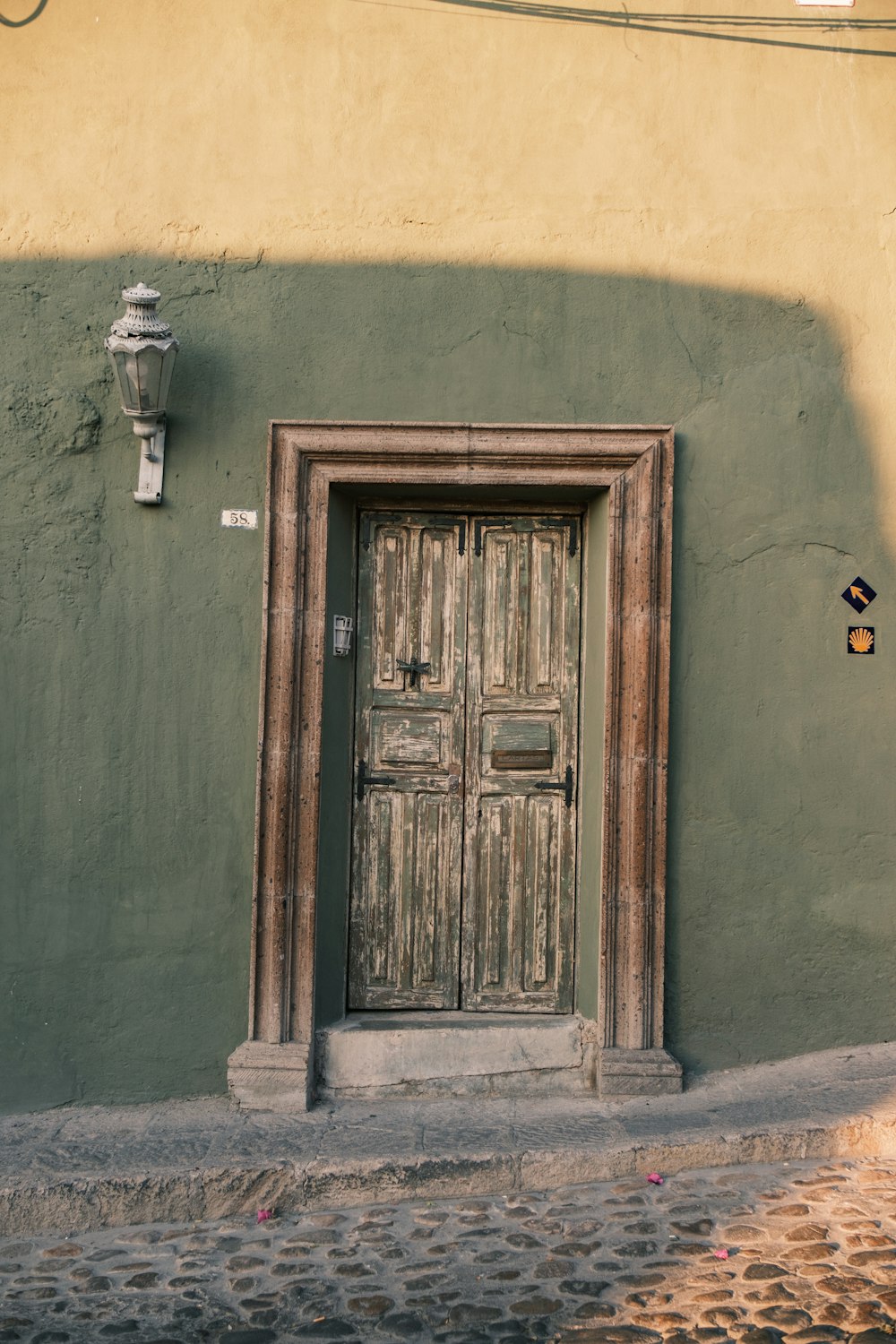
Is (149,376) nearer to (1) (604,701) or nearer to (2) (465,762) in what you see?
(2) (465,762)

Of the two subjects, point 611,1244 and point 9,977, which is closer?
point 611,1244

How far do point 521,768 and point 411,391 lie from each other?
1583mm

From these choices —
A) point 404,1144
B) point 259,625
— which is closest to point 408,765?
point 259,625

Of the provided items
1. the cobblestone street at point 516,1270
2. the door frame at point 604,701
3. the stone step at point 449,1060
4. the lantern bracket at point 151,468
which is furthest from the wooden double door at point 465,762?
the cobblestone street at point 516,1270

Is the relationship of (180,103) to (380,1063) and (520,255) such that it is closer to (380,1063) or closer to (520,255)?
(520,255)

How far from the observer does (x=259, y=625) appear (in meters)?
4.84

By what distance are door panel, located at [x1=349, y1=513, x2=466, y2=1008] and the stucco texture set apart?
0.51 meters

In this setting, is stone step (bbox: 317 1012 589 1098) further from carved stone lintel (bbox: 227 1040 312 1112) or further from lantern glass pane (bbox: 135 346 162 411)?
lantern glass pane (bbox: 135 346 162 411)

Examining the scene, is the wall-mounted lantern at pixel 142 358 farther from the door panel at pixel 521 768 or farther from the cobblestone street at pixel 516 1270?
the cobblestone street at pixel 516 1270

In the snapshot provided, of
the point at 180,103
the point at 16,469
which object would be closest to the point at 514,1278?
the point at 16,469

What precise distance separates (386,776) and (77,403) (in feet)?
6.30

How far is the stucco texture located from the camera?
482cm

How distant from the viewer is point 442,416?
4.86 m

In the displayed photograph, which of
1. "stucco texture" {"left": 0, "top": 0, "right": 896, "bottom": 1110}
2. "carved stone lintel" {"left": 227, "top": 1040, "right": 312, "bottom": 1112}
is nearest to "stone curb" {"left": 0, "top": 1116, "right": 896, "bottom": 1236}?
"carved stone lintel" {"left": 227, "top": 1040, "right": 312, "bottom": 1112}
